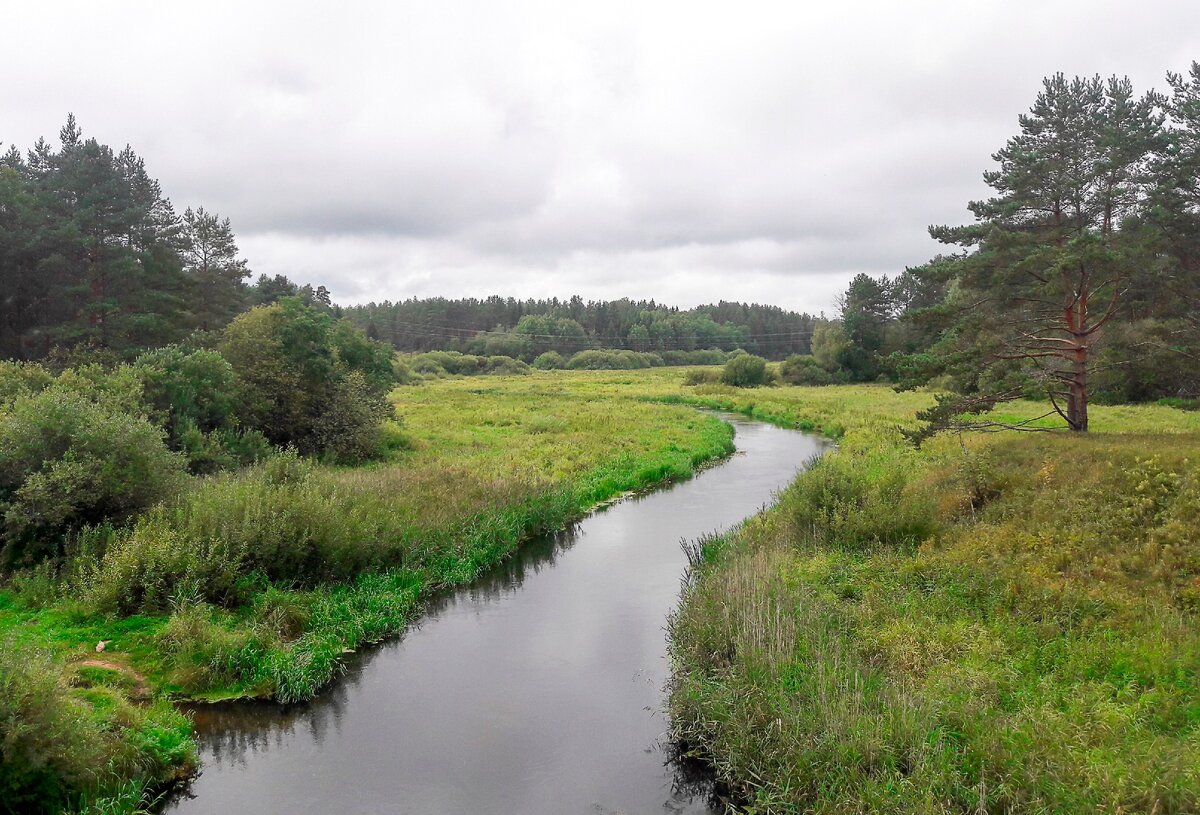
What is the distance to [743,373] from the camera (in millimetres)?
73500

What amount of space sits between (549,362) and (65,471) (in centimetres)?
11204

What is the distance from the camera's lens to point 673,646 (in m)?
11.0

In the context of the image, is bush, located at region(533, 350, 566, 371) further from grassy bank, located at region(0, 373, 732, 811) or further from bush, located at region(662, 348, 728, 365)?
grassy bank, located at region(0, 373, 732, 811)

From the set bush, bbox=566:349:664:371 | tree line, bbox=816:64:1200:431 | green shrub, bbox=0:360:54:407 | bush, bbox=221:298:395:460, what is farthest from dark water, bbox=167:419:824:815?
bush, bbox=566:349:664:371

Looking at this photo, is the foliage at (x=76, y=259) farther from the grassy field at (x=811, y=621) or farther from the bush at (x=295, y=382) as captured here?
the grassy field at (x=811, y=621)

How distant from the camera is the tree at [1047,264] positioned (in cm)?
1720

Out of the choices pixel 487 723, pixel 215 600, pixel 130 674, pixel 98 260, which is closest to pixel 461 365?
pixel 98 260

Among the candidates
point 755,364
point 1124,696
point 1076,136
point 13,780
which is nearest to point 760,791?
point 1124,696

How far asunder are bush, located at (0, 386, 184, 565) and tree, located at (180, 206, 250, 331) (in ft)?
119

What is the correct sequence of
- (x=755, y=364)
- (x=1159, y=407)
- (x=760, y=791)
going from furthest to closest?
(x=755, y=364) < (x=1159, y=407) < (x=760, y=791)

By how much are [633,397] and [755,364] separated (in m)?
22.3

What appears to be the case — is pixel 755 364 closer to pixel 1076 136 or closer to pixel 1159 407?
pixel 1159 407

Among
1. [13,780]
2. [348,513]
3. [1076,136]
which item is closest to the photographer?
[13,780]

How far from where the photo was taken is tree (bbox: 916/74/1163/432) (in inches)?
677
